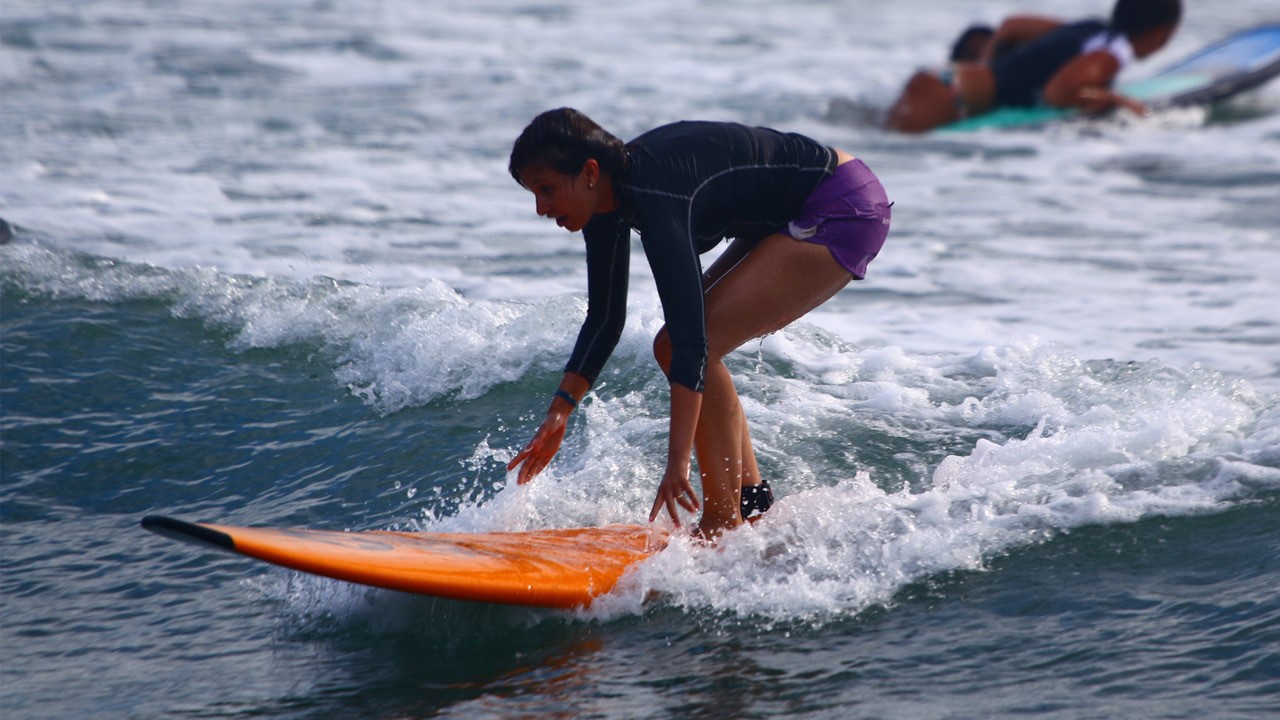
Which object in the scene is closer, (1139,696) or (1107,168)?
(1139,696)

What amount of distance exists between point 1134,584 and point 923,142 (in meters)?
7.77

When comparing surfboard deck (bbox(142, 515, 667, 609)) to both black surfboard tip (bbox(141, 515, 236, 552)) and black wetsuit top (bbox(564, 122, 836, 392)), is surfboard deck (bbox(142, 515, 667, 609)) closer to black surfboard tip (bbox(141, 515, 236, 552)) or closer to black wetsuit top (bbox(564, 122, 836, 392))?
black surfboard tip (bbox(141, 515, 236, 552))

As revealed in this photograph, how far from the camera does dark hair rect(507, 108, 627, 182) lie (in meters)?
3.07

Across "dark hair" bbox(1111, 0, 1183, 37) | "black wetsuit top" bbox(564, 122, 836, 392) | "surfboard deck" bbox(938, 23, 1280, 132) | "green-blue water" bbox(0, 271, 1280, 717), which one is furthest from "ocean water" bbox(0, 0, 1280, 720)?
"dark hair" bbox(1111, 0, 1183, 37)

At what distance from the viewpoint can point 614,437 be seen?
460 cm

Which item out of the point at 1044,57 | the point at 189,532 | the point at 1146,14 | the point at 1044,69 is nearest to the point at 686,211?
the point at 189,532

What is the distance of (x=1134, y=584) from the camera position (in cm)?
341

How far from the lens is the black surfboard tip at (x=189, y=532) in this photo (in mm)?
2910

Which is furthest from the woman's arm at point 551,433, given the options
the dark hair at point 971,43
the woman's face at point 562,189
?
the dark hair at point 971,43

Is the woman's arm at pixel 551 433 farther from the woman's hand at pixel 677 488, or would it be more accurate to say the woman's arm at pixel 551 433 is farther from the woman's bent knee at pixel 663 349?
the woman's hand at pixel 677 488

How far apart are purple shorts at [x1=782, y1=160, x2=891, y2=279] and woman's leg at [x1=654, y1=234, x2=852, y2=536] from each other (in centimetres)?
3

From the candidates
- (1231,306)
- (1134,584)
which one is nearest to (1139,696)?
(1134,584)

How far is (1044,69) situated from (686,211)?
26.7 ft

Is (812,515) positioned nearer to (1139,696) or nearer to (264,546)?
(1139,696)
